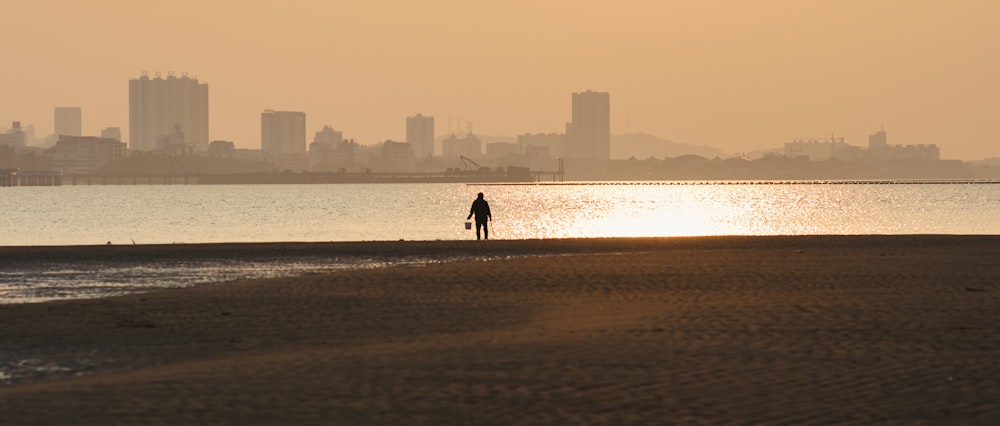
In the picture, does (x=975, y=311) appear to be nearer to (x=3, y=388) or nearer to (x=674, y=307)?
(x=674, y=307)

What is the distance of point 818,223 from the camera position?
101 metres

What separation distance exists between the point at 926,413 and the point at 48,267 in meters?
31.4

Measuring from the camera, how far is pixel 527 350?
1747 cm

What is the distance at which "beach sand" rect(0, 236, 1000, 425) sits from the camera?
1314 cm

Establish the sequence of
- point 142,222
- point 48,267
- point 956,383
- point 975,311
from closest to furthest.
→ point 956,383 < point 975,311 < point 48,267 < point 142,222

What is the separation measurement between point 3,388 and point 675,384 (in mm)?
7856

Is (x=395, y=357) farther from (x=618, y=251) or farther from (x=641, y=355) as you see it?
(x=618, y=251)

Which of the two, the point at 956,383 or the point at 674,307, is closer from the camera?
the point at 956,383

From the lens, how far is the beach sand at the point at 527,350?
13141 mm

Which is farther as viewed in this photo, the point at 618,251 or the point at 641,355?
the point at 618,251

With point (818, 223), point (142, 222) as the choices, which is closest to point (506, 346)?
point (818, 223)

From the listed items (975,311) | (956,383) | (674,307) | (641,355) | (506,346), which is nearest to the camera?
(956,383)

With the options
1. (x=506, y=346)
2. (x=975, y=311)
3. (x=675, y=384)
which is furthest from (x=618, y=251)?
(x=675, y=384)

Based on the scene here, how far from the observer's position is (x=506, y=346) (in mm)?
18016
